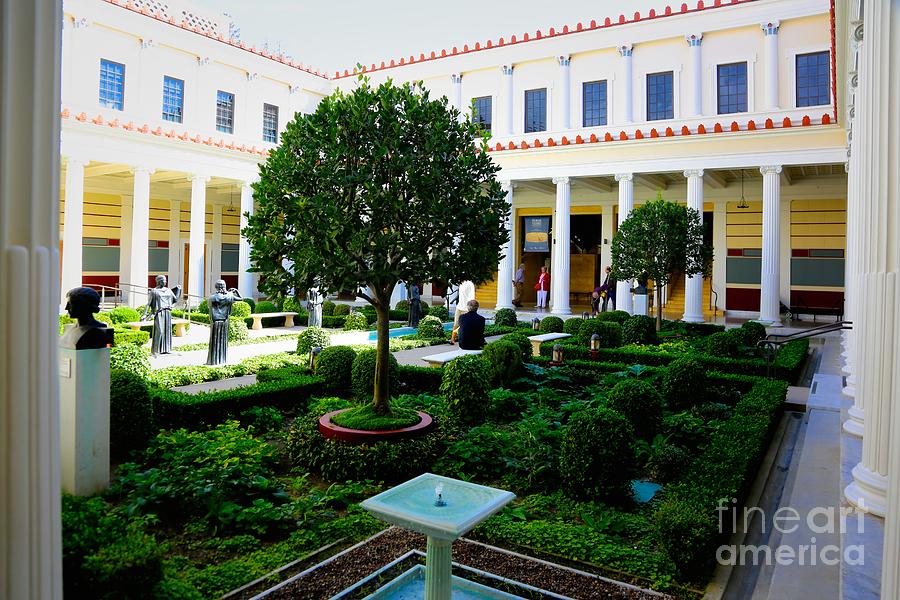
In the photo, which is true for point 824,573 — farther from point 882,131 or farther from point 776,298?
point 776,298

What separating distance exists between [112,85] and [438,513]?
22.0 metres

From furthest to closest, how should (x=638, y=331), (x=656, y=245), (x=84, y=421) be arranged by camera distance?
(x=656, y=245), (x=638, y=331), (x=84, y=421)

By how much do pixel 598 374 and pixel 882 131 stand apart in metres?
7.75

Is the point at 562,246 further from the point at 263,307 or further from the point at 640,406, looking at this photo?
the point at 640,406

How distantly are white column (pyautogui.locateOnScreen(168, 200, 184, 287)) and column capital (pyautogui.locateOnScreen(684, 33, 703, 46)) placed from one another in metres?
21.9

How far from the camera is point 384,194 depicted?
6.05 meters

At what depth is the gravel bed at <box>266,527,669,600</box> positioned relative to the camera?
148 inches

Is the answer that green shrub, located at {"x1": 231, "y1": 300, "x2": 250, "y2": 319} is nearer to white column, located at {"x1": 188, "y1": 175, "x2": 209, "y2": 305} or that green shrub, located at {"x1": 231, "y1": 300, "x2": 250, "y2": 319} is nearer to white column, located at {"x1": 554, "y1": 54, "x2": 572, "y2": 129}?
white column, located at {"x1": 188, "y1": 175, "x2": 209, "y2": 305}

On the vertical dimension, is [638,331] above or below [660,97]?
below

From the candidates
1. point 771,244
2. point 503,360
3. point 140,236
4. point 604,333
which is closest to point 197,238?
point 140,236

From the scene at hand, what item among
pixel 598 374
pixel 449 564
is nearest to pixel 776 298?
pixel 598 374

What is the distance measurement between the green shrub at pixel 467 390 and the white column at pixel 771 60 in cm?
1725

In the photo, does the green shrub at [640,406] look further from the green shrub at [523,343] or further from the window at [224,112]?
the window at [224,112]

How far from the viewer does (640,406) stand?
7035 mm
